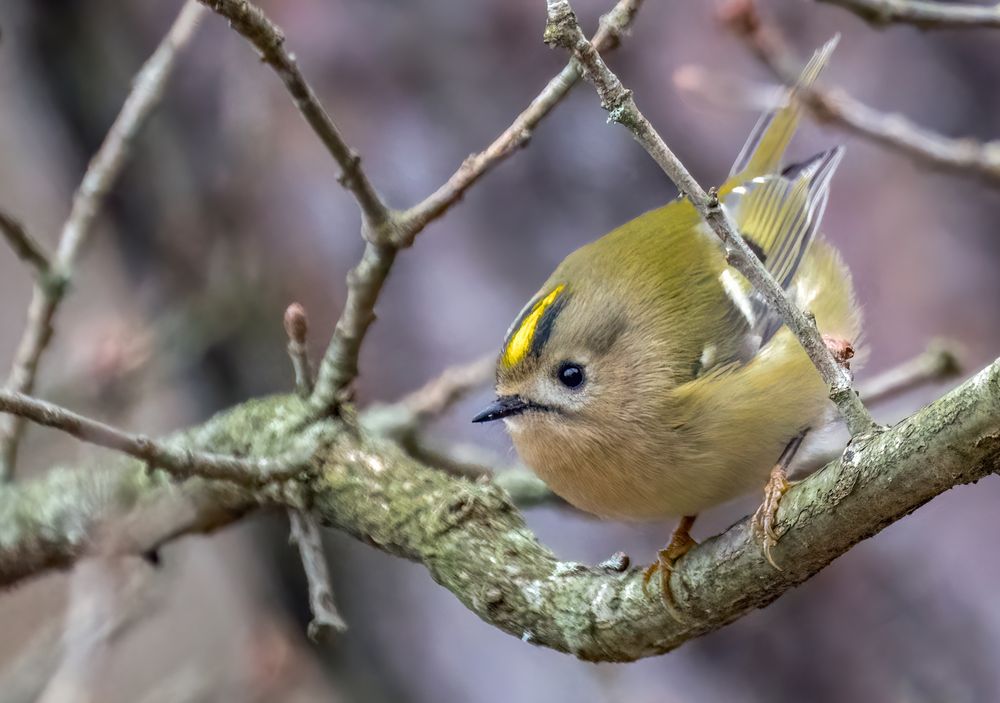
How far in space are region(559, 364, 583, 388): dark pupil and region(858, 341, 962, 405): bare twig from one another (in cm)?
53

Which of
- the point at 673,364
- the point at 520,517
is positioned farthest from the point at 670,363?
the point at 520,517

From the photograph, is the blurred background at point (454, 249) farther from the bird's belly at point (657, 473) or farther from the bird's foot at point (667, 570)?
the bird's foot at point (667, 570)

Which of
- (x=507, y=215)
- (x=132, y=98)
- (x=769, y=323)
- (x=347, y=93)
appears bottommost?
(x=769, y=323)

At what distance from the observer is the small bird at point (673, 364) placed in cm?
132

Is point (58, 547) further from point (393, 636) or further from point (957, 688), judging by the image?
point (957, 688)

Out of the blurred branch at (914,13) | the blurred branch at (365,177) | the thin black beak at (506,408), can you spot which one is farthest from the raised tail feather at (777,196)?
the blurred branch at (365,177)

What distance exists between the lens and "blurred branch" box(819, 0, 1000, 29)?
4.82ft

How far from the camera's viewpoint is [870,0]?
1.47m

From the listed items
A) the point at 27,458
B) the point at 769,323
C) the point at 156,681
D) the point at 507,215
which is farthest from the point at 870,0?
the point at 156,681

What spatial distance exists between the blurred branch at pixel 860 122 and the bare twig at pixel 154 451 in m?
0.92

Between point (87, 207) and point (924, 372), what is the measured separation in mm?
1319

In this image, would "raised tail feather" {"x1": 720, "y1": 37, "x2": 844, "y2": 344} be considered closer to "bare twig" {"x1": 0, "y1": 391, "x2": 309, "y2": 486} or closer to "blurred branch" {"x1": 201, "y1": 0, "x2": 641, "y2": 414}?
"blurred branch" {"x1": 201, "y1": 0, "x2": 641, "y2": 414}

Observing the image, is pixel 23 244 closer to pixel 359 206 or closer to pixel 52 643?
pixel 359 206

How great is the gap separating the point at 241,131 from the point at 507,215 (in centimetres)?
61
